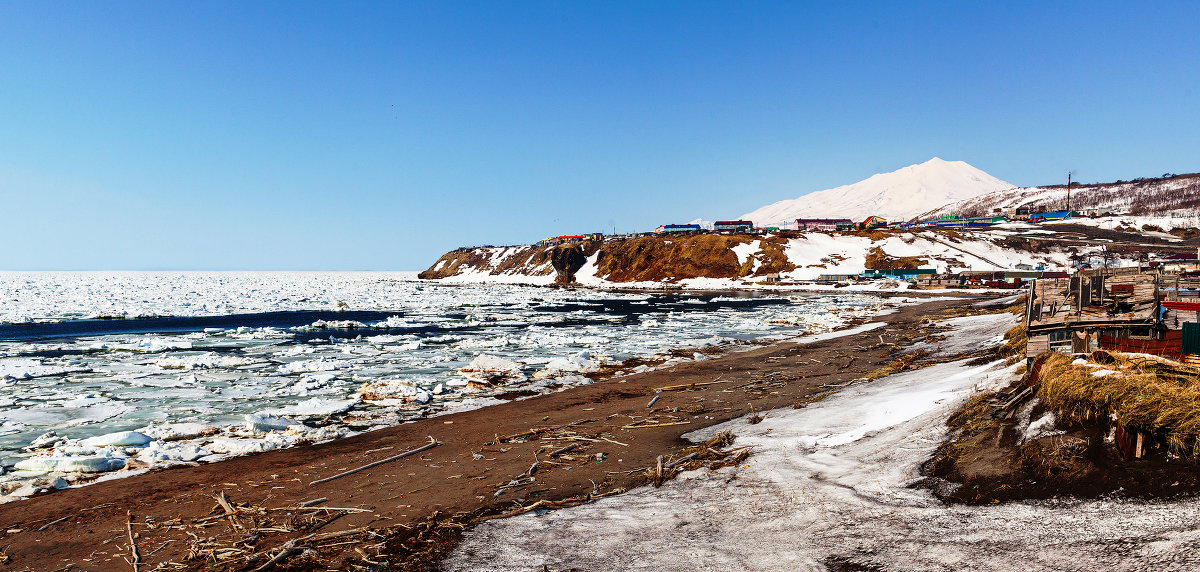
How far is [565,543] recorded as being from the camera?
6.71 meters

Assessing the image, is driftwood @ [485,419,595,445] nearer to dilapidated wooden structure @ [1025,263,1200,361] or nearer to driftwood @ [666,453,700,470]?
driftwood @ [666,453,700,470]

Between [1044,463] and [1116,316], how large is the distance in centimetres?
590

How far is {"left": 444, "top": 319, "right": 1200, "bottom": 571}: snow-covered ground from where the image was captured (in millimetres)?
5234

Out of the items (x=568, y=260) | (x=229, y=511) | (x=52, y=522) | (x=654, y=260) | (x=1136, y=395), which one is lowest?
(x=52, y=522)

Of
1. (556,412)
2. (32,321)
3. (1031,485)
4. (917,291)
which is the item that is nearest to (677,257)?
(917,291)

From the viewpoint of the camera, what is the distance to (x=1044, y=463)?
6723 millimetres

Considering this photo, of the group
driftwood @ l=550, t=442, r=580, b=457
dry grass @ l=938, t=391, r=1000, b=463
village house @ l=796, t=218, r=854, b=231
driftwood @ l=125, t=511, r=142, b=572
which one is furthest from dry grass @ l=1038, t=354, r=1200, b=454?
village house @ l=796, t=218, r=854, b=231

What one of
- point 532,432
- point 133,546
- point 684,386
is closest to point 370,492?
point 133,546

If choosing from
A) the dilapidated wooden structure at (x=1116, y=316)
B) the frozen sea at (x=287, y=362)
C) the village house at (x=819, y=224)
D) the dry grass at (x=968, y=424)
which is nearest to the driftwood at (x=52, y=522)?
the frozen sea at (x=287, y=362)

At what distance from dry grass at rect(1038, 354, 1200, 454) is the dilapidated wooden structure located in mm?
2400

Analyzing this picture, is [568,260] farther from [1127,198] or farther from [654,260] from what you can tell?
[1127,198]

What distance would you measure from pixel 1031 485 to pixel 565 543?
532cm

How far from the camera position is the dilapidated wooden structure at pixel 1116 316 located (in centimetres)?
1011

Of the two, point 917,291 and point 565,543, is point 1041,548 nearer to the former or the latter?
point 565,543
